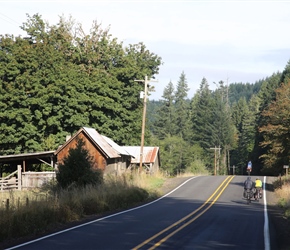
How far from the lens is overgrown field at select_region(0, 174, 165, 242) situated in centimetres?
1680

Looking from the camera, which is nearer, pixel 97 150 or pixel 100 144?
pixel 100 144

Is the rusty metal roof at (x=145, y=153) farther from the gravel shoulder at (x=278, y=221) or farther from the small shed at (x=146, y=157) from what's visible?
the gravel shoulder at (x=278, y=221)

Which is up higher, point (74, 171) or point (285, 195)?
point (74, 171)

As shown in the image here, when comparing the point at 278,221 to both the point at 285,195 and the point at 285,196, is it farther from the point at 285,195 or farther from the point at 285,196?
the point at 285,195

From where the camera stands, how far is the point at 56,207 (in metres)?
20.4

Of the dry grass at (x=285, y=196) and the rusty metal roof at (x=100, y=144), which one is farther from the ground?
the rusty metal roof at (x=100, y=144)

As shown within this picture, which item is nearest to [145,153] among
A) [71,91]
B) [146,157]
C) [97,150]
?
[146,157]

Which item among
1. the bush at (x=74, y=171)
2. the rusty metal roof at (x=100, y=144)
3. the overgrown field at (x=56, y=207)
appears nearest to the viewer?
the overgrown field at (x=56, y=207)

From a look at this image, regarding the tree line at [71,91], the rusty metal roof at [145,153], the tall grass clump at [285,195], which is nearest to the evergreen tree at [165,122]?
the tree line at [71,91]

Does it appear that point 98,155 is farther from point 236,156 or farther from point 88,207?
point 236,156

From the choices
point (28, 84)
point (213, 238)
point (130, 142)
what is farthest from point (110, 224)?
point (130, 142)

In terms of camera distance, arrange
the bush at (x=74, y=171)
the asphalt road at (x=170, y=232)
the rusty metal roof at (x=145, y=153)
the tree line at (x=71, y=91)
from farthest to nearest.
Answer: the rusty metal roof at (x=145, y=153) < the tree line at (x=71, y=91) < the bush at (x=74, y=171) < the asphalt road at (x=170, y=232)

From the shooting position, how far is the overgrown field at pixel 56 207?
1680 cm

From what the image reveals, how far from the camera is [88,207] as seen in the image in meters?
24.2
